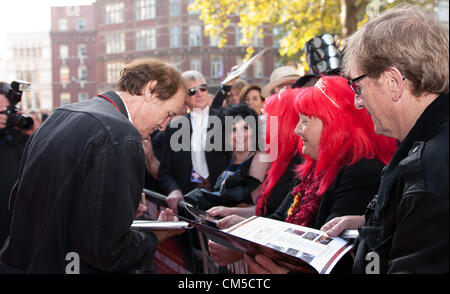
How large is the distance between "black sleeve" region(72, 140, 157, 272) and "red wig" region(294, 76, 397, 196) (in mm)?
994

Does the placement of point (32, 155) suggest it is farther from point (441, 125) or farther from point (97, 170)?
point (441, 125)

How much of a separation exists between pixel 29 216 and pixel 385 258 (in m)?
1.43

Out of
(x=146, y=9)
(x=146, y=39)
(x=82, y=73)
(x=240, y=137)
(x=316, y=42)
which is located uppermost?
(x=146, y=9)

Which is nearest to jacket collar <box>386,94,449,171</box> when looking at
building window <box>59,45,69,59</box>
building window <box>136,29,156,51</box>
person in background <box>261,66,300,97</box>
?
person in background <box>261,66,300,97</box>

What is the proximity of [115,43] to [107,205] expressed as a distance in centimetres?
3424

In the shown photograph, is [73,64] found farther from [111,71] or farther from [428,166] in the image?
[428,166]

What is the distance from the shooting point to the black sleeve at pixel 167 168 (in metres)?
3.89

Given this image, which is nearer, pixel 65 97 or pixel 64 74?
pixel 64 74

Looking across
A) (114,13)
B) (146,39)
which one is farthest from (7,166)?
(114,13)

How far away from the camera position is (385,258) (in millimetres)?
1288

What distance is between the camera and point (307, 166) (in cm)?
243

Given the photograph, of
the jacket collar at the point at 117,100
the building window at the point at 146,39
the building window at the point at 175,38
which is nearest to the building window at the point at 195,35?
the building window at the point at 175,38
